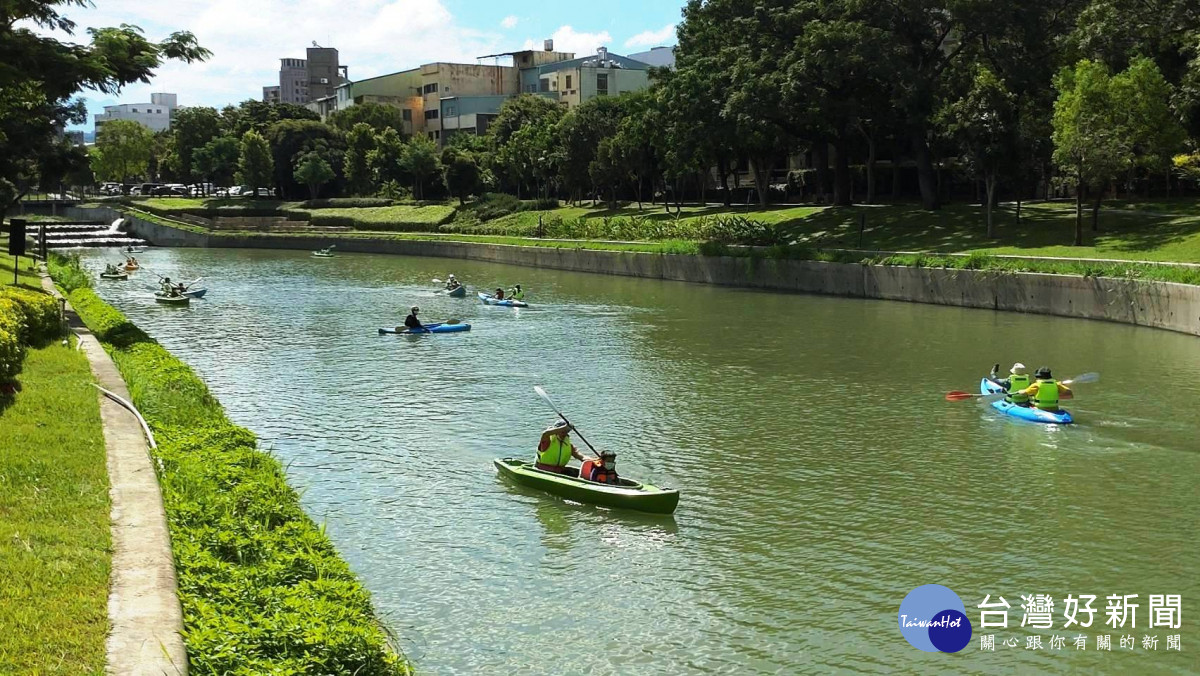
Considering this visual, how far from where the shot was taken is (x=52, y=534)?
36.9 ft

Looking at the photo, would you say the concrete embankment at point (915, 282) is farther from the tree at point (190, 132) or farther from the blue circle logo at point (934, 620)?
the tree at point (190, 132)

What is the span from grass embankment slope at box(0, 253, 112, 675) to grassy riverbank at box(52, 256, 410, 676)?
75 cm

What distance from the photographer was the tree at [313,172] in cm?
11288

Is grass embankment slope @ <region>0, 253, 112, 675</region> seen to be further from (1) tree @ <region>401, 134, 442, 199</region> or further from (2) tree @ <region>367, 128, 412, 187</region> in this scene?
(2) tree @ <region>367, 128, 412, 187</region>

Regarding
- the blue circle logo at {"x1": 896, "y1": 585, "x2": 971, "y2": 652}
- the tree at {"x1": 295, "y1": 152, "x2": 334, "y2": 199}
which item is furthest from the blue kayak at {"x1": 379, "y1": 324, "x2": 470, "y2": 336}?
the tree at {"x1": 295, "y1": 152, "x2": 334, "y2": 199}

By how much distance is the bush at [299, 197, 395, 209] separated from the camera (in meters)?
108

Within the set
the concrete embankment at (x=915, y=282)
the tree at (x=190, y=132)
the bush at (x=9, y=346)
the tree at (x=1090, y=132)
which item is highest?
the tree at (x=190, y=132)

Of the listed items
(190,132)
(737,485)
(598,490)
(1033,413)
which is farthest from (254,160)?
(598,490)

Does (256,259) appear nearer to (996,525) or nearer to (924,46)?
(924,46)

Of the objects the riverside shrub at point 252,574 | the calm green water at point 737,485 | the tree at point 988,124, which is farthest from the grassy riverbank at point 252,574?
the tree at point 988,124

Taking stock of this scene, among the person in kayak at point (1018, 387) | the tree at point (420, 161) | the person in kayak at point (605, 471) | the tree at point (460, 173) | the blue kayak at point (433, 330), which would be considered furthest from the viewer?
the tree at point (420, 161)

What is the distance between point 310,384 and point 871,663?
20.2 meters

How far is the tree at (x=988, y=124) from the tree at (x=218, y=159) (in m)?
92.2

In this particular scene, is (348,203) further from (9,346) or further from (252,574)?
(252,574)
